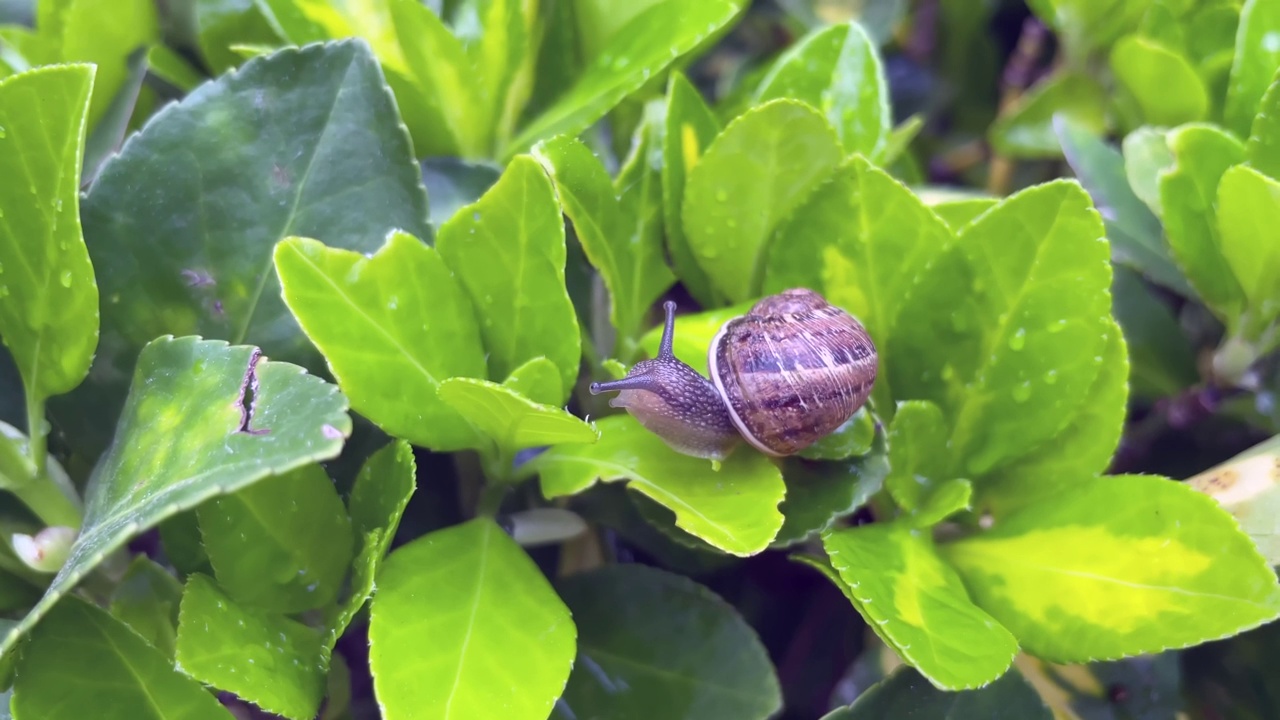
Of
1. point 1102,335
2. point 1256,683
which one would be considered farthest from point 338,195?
point 1256,683

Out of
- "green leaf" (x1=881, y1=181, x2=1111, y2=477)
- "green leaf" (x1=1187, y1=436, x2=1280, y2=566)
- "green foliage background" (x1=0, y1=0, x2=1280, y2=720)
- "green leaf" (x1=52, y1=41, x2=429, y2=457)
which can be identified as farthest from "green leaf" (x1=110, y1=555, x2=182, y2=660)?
"green leaf" (x1=1187, y1=436, x2=1280, y2=566)

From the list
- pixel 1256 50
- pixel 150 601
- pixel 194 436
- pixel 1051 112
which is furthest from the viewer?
pixel 1051 112

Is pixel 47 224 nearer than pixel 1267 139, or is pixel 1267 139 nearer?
pixel 47 224

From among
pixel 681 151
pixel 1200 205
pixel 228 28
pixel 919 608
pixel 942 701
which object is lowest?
pixel 942 701

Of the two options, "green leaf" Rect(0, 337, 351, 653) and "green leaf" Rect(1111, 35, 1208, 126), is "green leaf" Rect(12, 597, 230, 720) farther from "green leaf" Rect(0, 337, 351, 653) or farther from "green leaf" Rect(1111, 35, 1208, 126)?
"green leaf" Rect(1111, 35, 1208, 126)

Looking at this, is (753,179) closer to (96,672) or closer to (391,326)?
(391,326)

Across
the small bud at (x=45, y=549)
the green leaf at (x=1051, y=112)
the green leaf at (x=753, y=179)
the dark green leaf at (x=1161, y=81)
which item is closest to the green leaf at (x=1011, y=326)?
the green leaf at (x=753, y=179)

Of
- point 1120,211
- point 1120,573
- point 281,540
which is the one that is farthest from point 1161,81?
point 281,540
